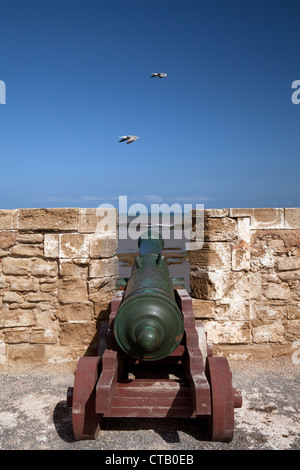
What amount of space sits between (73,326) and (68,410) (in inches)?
46.7

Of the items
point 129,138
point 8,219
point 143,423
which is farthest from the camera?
point 129,138

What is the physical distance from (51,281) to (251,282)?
2447 millimetres

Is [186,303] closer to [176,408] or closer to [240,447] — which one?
[176,408]

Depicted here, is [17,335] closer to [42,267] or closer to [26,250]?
[42,267]

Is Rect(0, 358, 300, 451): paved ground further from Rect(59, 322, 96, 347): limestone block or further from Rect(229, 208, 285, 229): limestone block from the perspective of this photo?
Rect(229, 208, 285, 229): limestone block

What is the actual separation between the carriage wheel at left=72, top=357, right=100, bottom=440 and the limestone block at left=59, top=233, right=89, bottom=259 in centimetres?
171

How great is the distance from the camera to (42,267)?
14.0 feet

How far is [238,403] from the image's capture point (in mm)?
2766

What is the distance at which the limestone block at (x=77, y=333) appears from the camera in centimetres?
431

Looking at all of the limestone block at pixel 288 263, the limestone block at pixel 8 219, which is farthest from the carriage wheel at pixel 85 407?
the limestone block at pixel 288 263

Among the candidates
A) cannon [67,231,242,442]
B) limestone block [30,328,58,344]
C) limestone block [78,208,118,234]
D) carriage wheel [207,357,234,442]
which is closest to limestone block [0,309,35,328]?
limestone block [30,328,58,344]

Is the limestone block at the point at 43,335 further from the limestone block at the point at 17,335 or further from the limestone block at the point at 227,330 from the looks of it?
the limestone block at the point at 227,330

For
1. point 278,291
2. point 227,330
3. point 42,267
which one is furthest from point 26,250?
point 278,291

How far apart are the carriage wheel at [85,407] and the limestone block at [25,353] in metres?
1.73
